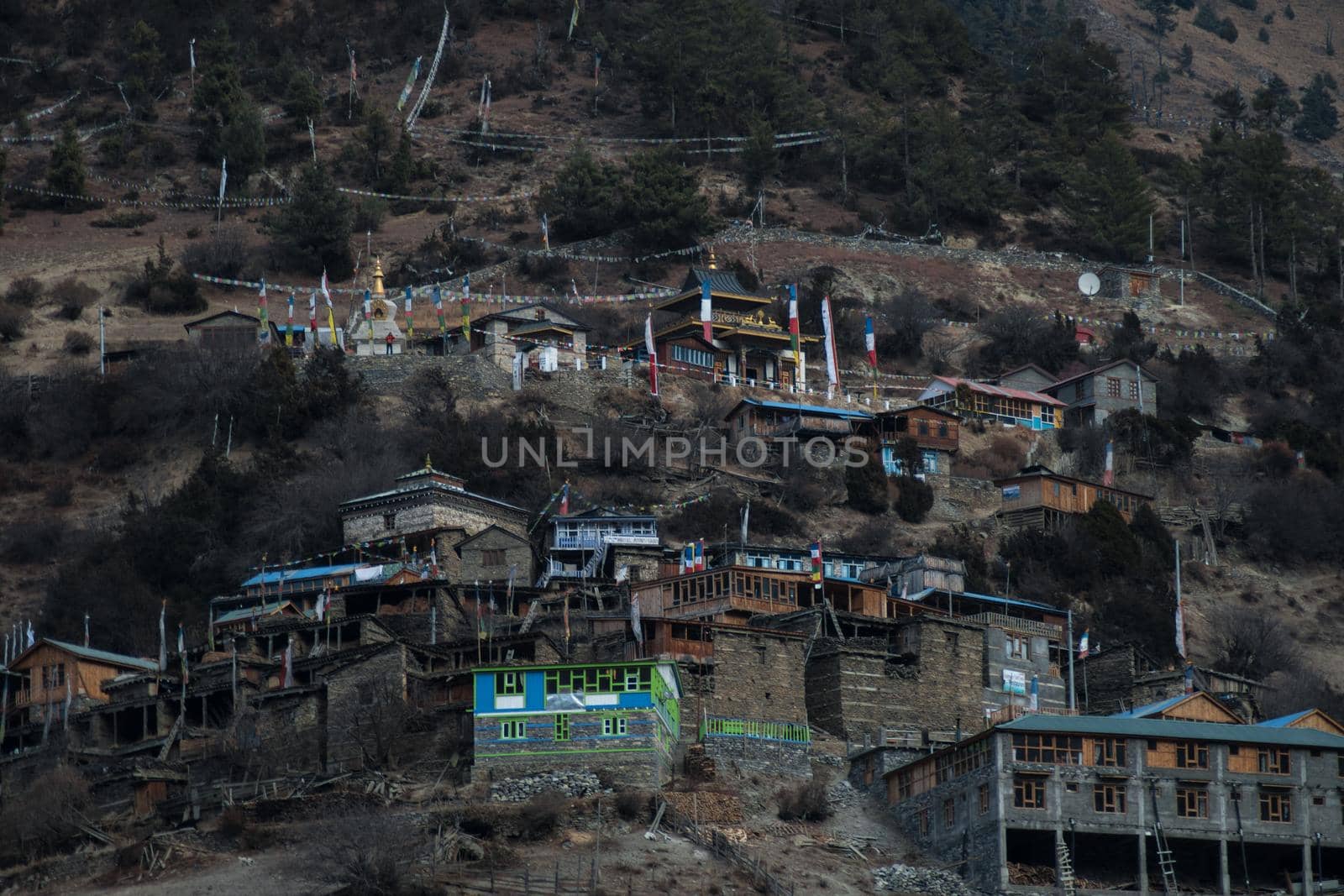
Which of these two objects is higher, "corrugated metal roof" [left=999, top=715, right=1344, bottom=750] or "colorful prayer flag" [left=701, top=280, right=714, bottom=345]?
"colorful prayer flag" [left=701, top=280, right=714, bottom=345]

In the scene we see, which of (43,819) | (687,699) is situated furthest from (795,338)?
(43,819)

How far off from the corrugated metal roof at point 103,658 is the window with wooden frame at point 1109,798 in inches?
1042

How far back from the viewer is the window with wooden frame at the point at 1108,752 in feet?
182

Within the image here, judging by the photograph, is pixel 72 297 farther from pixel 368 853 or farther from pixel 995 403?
pixel 368 853

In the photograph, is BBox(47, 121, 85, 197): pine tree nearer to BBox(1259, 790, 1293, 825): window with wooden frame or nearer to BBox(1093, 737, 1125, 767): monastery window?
BBox(1093, 737, 1125, 767): monastery window

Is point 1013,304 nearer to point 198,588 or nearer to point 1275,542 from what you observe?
point 1275,542

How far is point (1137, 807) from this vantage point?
55250 mm

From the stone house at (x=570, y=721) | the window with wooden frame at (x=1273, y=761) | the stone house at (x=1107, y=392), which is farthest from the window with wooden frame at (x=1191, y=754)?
the stone house at (x=1107, y=392)

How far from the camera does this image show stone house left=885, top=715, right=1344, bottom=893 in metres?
54.8

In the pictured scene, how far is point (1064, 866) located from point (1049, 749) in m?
2.82

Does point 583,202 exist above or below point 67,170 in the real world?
below

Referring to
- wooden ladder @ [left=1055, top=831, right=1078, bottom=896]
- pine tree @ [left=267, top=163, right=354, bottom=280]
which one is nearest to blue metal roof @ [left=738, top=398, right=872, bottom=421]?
pine tree @ [left=267, top=163, right=354, bottom=280]

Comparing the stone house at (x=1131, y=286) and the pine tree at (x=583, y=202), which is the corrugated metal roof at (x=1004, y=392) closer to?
the stone house at (x=1131, y=286)

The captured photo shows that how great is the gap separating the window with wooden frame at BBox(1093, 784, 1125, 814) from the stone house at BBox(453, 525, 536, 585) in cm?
2164
